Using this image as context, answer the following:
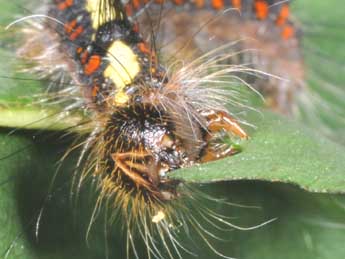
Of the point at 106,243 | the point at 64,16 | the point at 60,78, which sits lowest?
the point at 106,243

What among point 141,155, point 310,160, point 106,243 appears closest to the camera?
point 310,160

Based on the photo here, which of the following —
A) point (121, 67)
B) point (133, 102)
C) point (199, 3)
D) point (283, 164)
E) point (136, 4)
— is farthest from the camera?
point (199, 3)

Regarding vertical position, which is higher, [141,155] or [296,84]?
[141,155]

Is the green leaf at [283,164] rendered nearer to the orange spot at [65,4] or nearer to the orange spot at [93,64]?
the orange spot at [93,64]

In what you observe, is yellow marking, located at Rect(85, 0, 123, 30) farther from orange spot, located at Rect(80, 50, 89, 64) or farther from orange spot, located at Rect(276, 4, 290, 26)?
orange spot, located at Rect(276, 4, 290, 26)

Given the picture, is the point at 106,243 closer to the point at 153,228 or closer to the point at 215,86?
the point at 153,228

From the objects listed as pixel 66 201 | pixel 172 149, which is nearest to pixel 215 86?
pixel 172 149

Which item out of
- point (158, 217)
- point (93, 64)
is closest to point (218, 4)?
point (93, 64)

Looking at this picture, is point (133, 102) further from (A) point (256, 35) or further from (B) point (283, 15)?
(B) point (283, 15)
